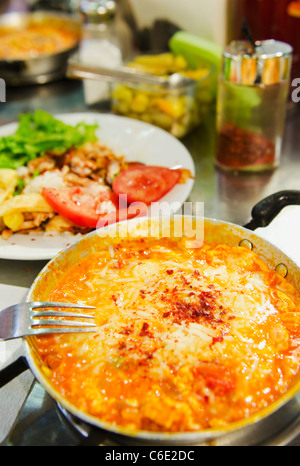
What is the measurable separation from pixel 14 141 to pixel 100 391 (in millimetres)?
1274

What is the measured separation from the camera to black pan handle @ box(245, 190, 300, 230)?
1368 millimetres

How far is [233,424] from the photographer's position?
73 centimetres

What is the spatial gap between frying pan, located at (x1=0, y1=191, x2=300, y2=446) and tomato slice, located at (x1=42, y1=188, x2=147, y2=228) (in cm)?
23

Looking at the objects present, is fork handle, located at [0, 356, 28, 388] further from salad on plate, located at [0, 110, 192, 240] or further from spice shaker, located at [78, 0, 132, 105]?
spice shaker, located at [78, 0, 132, 105]

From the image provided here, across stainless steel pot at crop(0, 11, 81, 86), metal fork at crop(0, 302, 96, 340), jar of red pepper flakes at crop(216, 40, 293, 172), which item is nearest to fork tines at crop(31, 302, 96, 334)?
metal fork at crop(0, 302, 96, 340)

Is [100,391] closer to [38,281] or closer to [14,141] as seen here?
[38,281]

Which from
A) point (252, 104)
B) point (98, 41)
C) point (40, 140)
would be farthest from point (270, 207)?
point (98, 41)

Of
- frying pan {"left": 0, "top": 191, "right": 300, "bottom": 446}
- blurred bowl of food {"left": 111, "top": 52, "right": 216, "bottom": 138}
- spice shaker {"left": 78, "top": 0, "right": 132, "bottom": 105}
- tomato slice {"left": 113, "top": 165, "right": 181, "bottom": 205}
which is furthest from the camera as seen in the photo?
spice shaker {"left": 78, "top": 0, "right": 132, "bottom": 105}

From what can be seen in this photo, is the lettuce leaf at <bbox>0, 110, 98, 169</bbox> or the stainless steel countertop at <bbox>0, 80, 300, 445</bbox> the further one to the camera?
the lettuce leaf at <bbox>0, 110, 98, 169</bbox>

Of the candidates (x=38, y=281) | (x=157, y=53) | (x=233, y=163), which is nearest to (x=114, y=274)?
(x=38, y=281)

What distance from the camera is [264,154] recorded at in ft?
5.89

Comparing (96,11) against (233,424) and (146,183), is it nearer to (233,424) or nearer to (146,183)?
(146,183)

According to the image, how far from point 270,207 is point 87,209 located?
573 mm

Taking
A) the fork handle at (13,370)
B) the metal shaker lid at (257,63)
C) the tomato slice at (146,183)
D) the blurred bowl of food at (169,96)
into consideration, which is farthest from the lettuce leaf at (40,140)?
the fork handle at (13,370)
